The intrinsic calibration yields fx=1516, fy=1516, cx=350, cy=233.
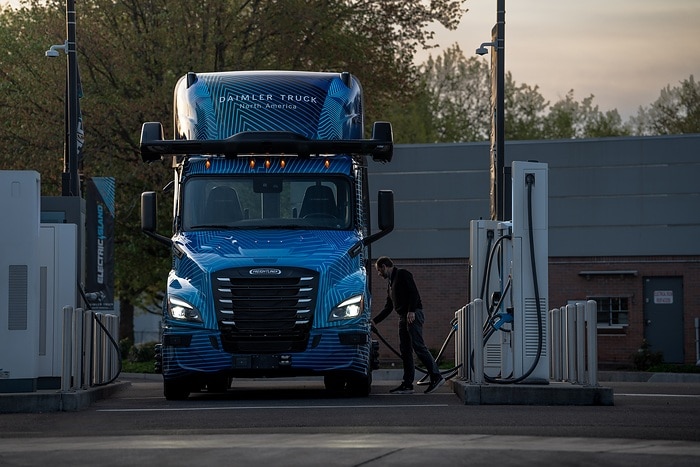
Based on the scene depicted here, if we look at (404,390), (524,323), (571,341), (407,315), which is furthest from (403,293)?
(571,341)

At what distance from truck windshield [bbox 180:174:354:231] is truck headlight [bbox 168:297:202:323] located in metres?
1.22

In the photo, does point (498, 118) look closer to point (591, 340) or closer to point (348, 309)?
point (348, 309)

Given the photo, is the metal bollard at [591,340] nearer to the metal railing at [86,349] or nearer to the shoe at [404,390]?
the shoe at [404,390]

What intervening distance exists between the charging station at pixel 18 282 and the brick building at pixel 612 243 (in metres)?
26.6

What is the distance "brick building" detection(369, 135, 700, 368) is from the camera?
4219 cm

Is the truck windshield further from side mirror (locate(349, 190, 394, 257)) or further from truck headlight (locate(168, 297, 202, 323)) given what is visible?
truck headlight (locate(168, 297, 202, 323))

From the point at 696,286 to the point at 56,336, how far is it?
87.6ft

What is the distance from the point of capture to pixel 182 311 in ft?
58.3

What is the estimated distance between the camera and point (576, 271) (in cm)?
4294

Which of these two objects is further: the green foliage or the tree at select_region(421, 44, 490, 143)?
the tree at select_region(421, 44, 490, 143)

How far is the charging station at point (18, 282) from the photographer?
16906 millimetres

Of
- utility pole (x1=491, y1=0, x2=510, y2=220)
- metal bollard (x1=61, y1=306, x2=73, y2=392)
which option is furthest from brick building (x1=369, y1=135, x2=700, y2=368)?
metal bollard (x1=61, y1=306, x2=73, y2=392)

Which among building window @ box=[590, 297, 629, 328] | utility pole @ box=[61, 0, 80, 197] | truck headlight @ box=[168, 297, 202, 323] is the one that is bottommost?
building window @ box=[590, 297, 629, 328]

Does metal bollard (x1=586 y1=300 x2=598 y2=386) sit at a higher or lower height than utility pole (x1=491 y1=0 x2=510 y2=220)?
lower
